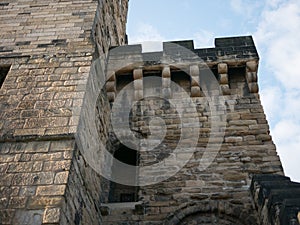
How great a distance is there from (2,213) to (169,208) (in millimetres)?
2581

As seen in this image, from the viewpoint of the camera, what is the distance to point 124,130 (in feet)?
21.1

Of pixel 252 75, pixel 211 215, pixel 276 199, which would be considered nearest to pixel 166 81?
pixel 252 75

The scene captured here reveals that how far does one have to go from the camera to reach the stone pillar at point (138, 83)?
6.93 m

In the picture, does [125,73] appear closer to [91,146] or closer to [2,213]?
[91,146]

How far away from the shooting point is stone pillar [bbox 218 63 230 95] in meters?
6.81

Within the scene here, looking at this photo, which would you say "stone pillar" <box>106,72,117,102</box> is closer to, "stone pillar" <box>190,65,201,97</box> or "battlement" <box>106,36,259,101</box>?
"battlement" <box>106,36,259,101</box>

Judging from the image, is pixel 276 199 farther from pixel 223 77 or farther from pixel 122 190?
pixel 223 77

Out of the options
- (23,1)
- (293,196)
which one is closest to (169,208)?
(293,196)

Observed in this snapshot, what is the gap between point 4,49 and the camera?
5.67 meters

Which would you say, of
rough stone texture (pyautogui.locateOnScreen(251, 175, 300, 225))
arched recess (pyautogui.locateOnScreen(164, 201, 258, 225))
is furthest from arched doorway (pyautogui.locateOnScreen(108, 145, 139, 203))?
rough stone texture (pyautogui.locateOnScreen(251, 175, 300, 225))

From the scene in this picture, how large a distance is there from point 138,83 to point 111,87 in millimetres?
515

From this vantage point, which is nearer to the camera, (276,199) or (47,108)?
(276,199)

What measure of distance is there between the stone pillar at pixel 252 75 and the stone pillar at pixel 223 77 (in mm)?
396

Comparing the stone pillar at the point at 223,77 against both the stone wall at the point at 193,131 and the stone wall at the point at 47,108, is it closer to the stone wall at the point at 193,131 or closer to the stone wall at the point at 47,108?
the stone wall at the point at 193,131
